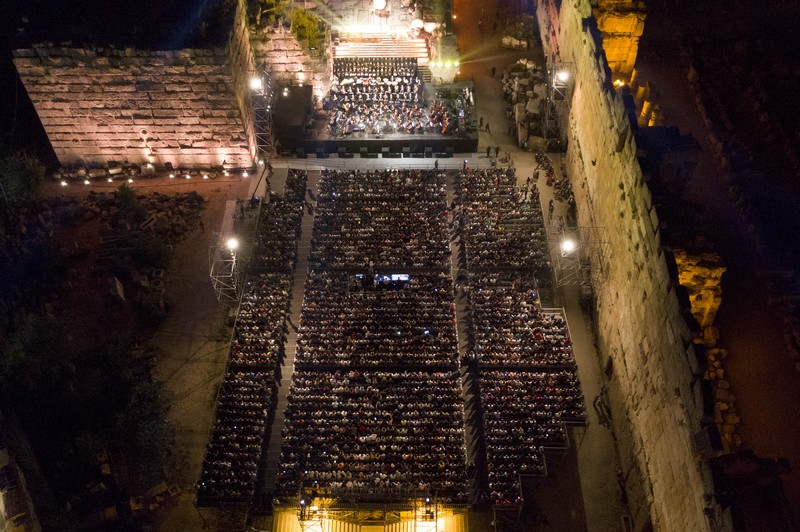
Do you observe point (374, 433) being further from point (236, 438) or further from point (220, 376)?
point (220, 376)

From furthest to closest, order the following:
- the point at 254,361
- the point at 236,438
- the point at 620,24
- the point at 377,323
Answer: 1. the point at 620,24
2. the point at 377,323
3. the point at 254,361
4. the point at 236,438

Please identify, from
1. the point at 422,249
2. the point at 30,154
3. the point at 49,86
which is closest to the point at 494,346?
the point at 422,249

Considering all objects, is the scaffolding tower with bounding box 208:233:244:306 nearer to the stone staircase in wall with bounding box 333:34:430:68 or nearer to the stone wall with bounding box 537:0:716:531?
the stone staircase in wall with bounding box 333:34:430:68

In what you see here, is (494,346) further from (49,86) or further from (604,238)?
(49,86)

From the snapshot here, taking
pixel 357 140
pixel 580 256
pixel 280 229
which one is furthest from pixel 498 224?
pixel 280 229

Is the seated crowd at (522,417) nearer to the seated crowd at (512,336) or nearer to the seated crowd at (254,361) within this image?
the seated crowd at (512,336)

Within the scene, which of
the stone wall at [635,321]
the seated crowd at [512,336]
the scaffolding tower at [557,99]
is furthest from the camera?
the scaffolding tower at [557,99]

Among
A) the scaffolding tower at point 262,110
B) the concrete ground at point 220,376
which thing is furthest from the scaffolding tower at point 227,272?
the scaffolding tower at point 262,110
